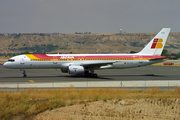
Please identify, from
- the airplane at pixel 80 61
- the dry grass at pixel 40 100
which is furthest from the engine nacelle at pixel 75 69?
the dry grass at pixel 40 100

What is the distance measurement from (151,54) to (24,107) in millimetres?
30381

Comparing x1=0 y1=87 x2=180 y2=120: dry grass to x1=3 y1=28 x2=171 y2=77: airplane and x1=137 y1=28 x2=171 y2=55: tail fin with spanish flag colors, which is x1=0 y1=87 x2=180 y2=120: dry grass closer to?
x1=3 y1=28 x2=171 y2=77: airplane

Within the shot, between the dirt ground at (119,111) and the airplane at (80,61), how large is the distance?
19.2 meters

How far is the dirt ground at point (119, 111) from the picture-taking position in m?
17.5

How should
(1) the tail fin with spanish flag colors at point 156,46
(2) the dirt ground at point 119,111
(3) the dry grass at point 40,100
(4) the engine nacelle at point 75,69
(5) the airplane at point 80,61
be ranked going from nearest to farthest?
(2) the dirt ground at point 119,111 < (3) the dry grass at point 40,100 < (4) the engine nacelle at point 75,69 < (5) the airplane at point 80,61 < (1) the tail fin with spanish flag colors at point 156,46

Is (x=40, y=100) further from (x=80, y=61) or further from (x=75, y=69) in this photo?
(x=80, y=61)

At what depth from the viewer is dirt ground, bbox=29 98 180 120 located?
17.5 meters

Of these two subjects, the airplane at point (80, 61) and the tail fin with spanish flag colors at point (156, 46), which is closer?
the airplane at point (80, 61)

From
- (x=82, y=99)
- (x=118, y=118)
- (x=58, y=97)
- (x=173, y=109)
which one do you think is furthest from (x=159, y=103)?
(x=58, y=97)

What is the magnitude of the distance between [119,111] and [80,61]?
22931 millimetres

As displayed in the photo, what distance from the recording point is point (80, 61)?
132ft

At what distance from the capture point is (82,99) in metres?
19.2

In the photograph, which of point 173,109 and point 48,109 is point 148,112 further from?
point 48,109

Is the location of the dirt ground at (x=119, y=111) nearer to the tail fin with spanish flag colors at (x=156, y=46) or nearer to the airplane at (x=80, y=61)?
the airplane at (x=80, y=61)
